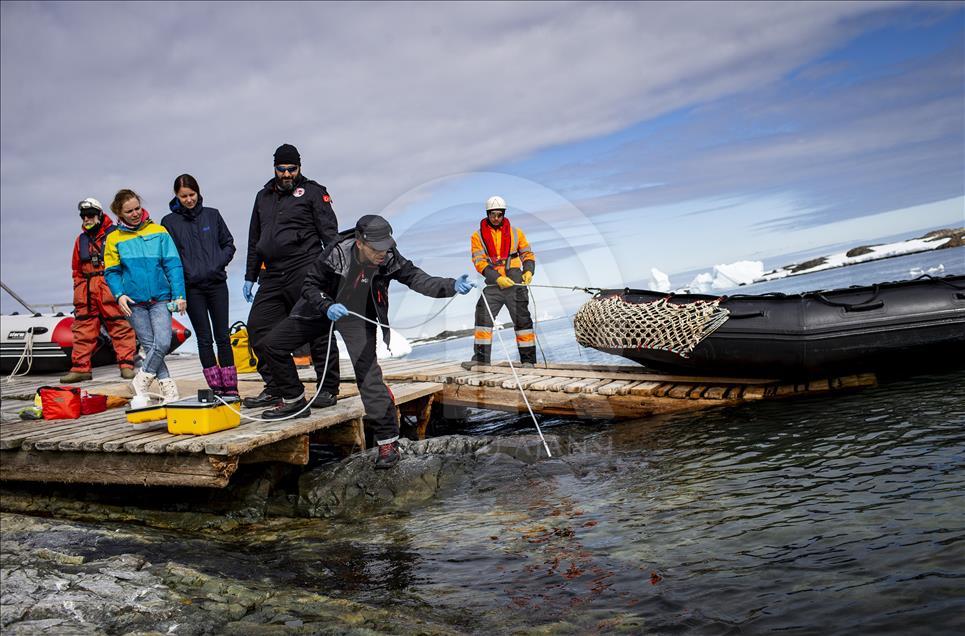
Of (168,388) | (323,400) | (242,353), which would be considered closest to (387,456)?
(323,400)

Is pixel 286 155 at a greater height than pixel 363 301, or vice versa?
pixel 286 155

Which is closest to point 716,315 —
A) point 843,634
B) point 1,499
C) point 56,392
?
point 843,634

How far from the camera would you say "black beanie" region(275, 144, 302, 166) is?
5.88m

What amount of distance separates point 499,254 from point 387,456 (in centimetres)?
402

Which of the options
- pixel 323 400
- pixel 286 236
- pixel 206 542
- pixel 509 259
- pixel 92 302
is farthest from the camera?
pixel 92 302

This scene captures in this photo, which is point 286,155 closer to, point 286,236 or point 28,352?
point 286,236

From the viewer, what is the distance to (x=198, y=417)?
574cm

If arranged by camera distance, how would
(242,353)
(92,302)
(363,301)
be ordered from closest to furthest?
(363,301) → (92,302) → (242,353)

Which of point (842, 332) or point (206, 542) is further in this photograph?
point (842, 332)

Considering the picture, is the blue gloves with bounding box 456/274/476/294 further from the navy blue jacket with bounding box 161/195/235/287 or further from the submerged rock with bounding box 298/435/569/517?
the navy blue jacket with bounding box 161/195/235/287

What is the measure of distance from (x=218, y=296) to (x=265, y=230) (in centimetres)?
98

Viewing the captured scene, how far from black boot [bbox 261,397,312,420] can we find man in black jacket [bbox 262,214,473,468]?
0.33 m

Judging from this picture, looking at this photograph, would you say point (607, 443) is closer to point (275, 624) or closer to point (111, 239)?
point (275, 624)

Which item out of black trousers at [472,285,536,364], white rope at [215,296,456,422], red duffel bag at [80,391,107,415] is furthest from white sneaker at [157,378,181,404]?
black trousers at [472,285,536,364]
